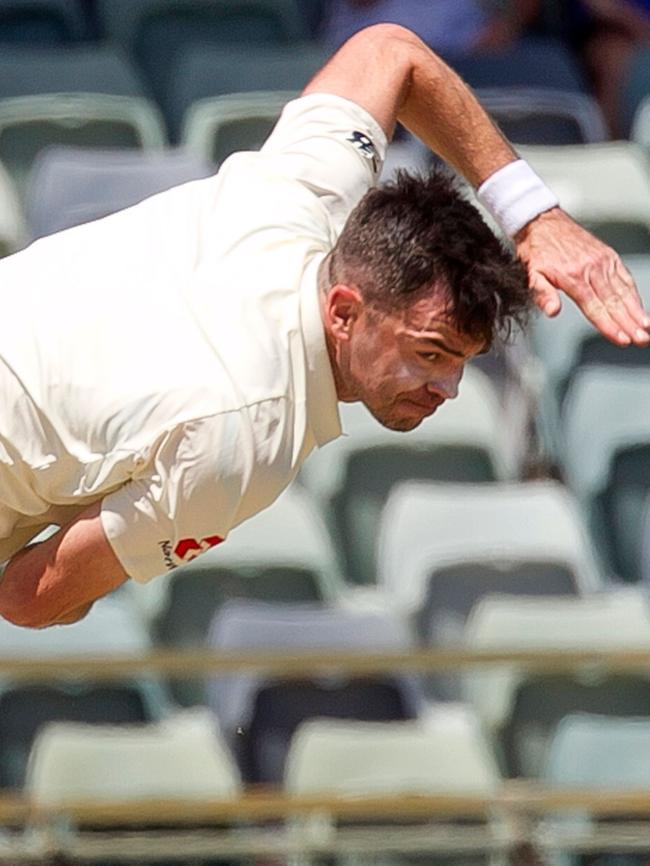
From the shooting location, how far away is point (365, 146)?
265 centimetres

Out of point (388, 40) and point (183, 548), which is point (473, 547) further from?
point (183, 548)

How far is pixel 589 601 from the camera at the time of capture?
4012 mm

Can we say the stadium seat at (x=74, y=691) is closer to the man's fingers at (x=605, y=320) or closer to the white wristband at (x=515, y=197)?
the white wristband at (x=515, y=197)

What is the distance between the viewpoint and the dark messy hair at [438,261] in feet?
7.59

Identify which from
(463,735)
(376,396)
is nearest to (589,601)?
(463,735)

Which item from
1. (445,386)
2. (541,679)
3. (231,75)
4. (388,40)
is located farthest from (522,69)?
(445,386)

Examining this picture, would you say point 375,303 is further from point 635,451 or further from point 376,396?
point 635,451

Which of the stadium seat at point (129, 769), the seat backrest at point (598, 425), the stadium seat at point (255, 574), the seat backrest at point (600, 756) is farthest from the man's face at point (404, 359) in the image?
the seat backrest at point (598, 425)

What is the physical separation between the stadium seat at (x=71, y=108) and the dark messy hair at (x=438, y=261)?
103 inches

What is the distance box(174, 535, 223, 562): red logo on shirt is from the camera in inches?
96.9

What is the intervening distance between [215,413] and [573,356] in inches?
91.9

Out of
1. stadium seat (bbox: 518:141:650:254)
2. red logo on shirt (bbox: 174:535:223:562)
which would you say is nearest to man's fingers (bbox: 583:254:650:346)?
red logo on shirt (bbox: 174:535:223:562)

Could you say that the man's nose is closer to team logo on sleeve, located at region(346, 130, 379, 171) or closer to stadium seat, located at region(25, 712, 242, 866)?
team logo on sleeve, located at region(346, 130, 379, 171)

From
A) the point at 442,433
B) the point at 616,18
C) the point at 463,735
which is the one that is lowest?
the point at 463,735
